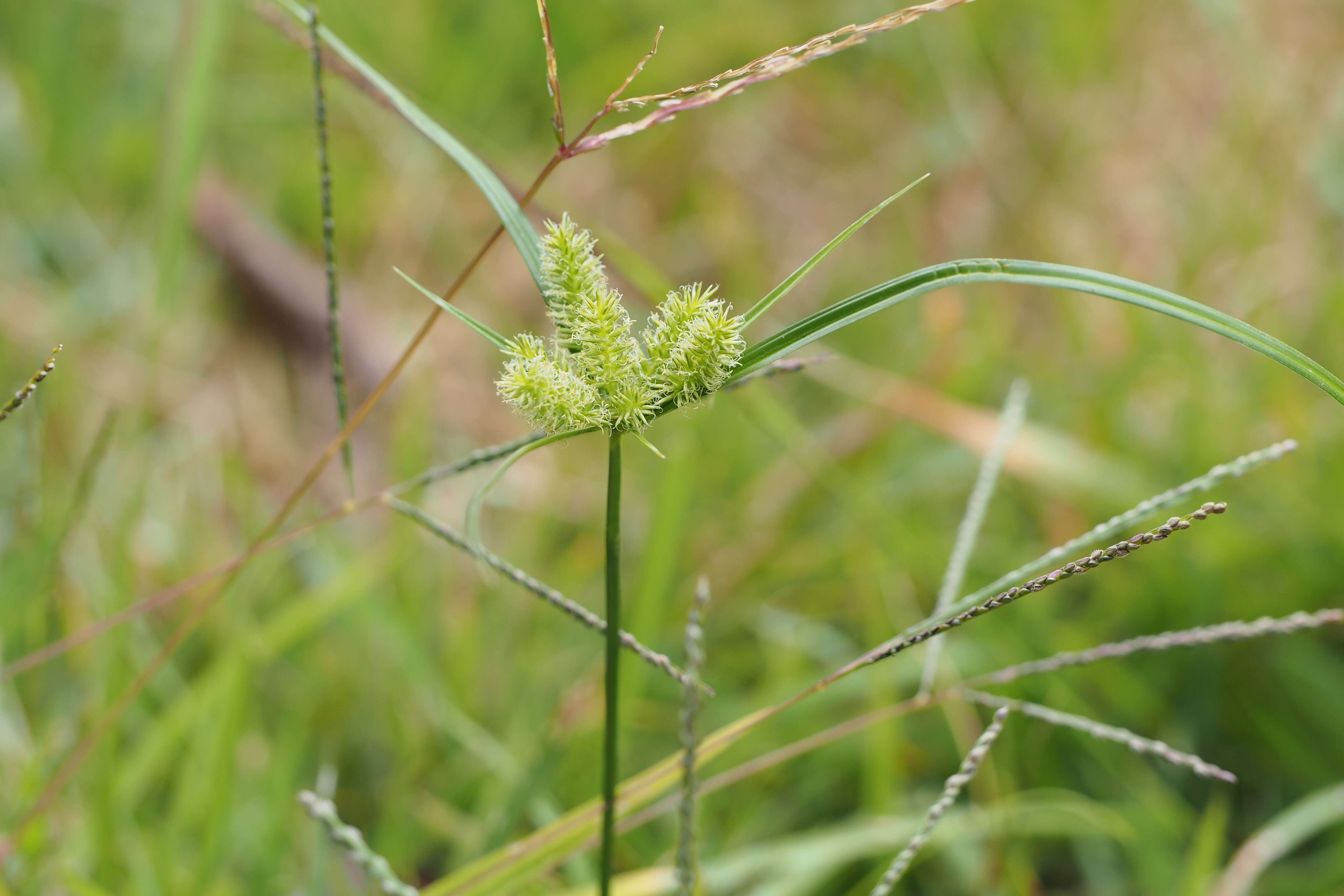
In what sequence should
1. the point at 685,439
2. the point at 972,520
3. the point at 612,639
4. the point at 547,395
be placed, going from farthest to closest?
the point at 685,439, the point at 972,520, the point at 612,639, the point at 547,395

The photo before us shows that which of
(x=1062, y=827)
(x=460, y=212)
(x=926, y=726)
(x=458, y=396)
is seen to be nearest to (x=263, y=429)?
(x=458, y=396)

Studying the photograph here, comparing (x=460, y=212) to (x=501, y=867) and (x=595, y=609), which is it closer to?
(x=595, y=609)

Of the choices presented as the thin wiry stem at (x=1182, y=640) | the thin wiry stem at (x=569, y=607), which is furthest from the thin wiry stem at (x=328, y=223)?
the thin wiry stem at (x=1182, y=640)

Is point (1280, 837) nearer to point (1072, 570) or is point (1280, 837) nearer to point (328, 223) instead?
point (1072, 570)

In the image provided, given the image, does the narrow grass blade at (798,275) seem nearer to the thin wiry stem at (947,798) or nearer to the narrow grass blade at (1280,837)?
the thin wiry stem at (947,798)

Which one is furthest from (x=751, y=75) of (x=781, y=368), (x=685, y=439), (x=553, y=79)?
(x=685, y=439)

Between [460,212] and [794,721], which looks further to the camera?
[460,212]

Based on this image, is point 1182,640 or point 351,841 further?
point 1182,640
